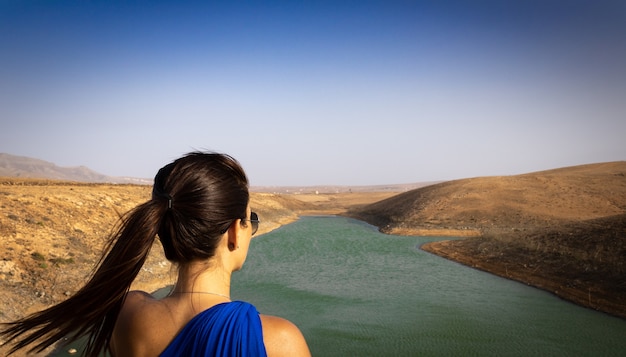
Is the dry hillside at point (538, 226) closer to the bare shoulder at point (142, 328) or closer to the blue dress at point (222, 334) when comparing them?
the blue dress at point (222, 334)

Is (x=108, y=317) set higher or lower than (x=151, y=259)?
higher

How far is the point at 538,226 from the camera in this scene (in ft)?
107

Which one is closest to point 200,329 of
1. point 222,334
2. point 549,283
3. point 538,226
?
point 222,334

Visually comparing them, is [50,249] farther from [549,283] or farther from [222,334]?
[549,283]

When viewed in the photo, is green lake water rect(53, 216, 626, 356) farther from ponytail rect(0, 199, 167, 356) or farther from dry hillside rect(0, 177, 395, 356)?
ponytail rect(0, 199, 167, 356)

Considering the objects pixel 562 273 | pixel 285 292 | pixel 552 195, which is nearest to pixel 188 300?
pixel 285 292

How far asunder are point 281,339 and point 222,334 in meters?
0.23

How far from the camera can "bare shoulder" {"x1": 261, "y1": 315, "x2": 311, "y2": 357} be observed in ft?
4.65

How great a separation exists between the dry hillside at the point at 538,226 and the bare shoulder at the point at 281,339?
15875 millimetres

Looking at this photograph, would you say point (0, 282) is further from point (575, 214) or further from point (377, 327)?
point (575, 214)

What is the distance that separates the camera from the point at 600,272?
1600cm

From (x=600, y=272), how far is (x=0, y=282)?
2276 centimetres

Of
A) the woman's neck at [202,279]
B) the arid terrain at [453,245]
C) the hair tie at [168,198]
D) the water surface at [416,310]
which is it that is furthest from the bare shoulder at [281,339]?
the water surface at [416,310]

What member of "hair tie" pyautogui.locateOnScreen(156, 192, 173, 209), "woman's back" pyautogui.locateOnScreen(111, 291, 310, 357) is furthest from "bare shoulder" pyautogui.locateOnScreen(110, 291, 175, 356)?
"hair tie" pyautogui.locateOnScreen(156, 192, 173, 209)
